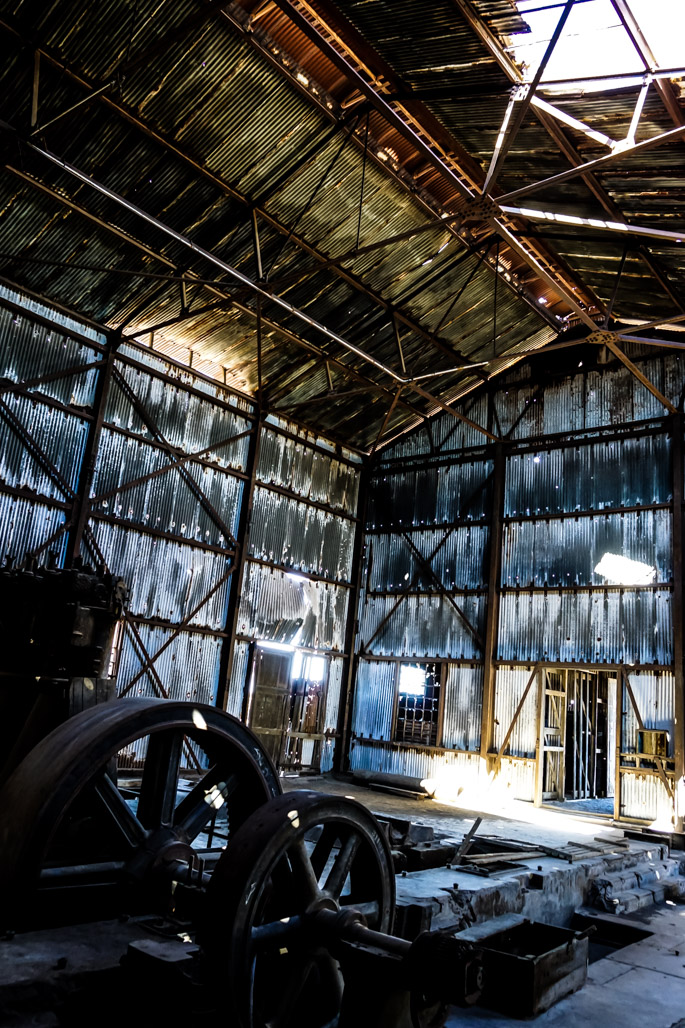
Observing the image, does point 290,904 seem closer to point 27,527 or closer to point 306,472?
point 27,527

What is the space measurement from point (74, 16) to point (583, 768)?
18.1 meters

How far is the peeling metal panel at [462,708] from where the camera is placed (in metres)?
16.1

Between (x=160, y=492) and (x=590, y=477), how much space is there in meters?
9.12

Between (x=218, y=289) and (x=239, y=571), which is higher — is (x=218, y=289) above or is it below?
above

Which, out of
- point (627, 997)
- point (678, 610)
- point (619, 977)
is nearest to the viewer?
point (627, 997)

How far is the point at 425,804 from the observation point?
46.6ft

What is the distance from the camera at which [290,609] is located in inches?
674

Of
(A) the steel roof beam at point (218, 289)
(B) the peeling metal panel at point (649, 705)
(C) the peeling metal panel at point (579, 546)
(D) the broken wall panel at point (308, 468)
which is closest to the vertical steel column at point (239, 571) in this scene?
(D) the broken wall panel at point (308, 468)

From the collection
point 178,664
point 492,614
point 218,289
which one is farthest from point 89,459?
point 492,614

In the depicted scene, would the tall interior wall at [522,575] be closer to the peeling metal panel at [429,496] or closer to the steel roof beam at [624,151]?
the peeling metal panel at [429,496]

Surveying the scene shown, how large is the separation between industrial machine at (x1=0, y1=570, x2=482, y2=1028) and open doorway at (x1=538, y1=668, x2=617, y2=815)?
11767 millimetres

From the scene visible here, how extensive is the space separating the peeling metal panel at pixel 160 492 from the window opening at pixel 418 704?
554 cm

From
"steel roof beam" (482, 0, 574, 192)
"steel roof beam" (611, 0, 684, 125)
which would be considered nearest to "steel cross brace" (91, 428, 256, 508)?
"steel roof beam" (482, 0, 574, 192)

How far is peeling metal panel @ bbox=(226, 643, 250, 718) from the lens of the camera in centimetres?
1552
